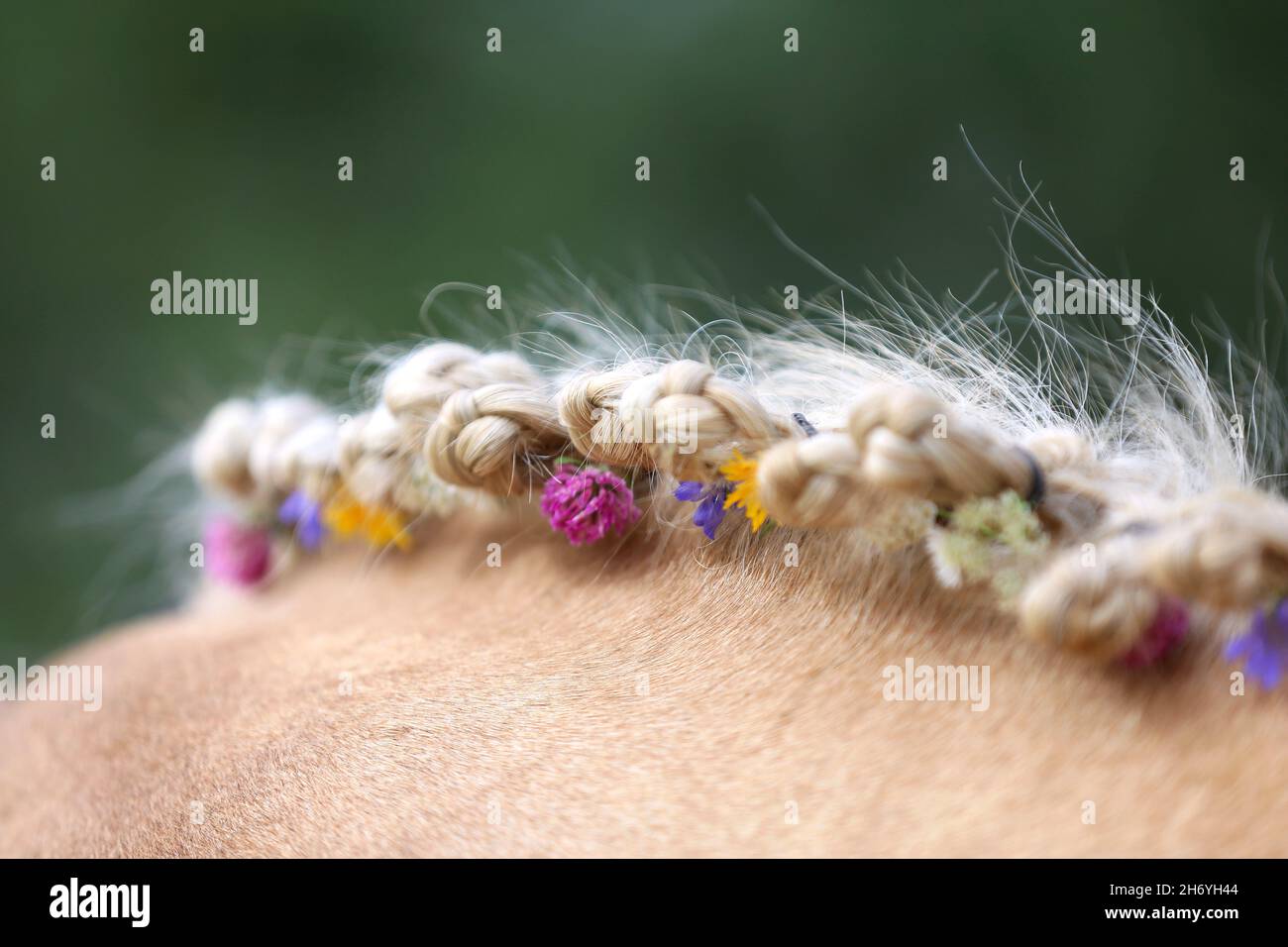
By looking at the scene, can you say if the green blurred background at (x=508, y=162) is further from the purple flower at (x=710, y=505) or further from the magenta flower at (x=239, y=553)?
the purple flower at (x=710, y=505)

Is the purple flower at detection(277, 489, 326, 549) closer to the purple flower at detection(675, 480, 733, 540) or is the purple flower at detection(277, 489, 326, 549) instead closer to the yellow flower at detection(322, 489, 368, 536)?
the yellow flower at detection(322, 489, 368, 536)

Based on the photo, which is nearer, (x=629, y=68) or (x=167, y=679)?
(x=167, y=679)

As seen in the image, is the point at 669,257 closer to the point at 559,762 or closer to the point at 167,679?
the point at 167,679

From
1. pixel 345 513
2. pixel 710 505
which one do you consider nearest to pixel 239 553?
pixel 345 513

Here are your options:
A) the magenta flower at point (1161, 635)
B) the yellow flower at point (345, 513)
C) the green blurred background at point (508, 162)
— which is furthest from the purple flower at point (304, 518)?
the green blurred background at point (508, 162)

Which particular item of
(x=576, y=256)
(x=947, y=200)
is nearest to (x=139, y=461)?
(x=576, y=256)

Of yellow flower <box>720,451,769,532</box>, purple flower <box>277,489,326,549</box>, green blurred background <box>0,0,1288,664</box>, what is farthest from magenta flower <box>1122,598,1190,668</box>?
green blurred background <box>0,0,1288,664</box>
